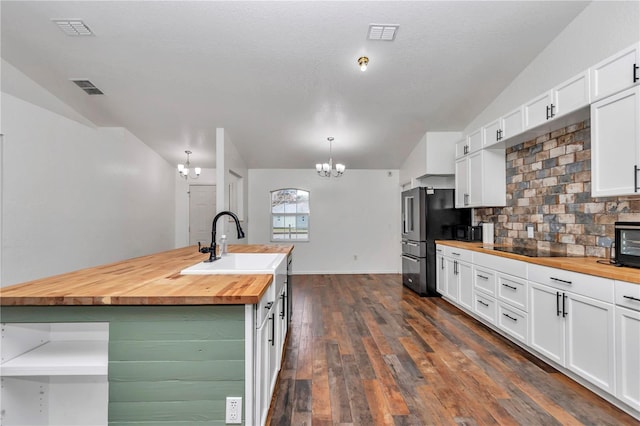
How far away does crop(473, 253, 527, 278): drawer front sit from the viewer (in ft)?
8.97

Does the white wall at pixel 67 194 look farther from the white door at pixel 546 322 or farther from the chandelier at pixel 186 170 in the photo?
the white door at pixel 546 322

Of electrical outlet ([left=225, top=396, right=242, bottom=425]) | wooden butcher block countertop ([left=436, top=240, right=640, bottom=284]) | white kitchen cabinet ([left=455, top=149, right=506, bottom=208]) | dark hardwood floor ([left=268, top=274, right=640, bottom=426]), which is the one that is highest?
white kitchen cabinet ([left=455, top=149, right=506, bottom=208])

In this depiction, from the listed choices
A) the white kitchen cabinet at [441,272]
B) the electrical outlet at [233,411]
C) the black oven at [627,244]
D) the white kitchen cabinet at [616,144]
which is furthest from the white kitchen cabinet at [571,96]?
the electrical outlet at [233,411]

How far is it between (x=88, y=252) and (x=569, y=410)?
18.2 ft

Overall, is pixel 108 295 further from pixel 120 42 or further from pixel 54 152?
pixel 54 152

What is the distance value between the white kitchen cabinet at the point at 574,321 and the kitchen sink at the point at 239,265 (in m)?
2.14

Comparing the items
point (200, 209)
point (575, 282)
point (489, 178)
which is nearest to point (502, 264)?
point (575, 282)

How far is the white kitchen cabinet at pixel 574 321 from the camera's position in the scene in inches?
77.2

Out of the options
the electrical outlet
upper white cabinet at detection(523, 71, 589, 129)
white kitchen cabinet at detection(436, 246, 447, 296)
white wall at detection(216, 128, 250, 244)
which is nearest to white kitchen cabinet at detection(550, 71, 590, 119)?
upper white cabinet at detection(523, 71, 589, 129)

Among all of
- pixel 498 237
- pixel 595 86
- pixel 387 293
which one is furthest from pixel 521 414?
pixel 387 293

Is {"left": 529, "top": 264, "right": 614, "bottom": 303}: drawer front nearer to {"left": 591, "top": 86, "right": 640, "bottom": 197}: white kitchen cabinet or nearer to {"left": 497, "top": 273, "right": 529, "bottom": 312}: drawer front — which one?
{"left": 497, "top": 273, "right": 529, "bottom": 312}: drawer front

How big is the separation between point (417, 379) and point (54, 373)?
2181mm

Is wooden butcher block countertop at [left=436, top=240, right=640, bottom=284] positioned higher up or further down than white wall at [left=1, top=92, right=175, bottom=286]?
further down

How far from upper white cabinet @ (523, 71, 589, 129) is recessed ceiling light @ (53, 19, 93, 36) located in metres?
4.36
